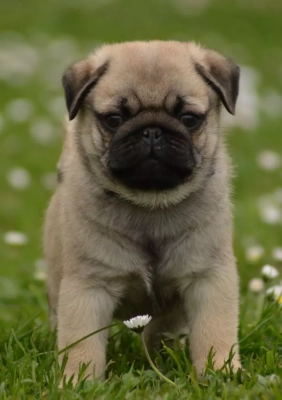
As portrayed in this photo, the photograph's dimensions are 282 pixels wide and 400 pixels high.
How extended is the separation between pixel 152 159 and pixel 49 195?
12.4 feet

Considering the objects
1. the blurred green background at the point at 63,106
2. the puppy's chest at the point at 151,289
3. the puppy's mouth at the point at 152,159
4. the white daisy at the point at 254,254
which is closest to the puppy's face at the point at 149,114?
the puppy's mouth at the point at 152,159

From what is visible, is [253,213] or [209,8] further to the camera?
[209,8]

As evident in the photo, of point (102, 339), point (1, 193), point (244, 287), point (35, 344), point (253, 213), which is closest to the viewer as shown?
point (102, 339)

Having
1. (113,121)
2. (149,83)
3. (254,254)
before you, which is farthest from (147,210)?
(254,254)

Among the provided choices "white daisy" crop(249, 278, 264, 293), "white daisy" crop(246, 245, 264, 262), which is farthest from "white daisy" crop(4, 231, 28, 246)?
"white daisy" crop(249, 278, 264, 293)

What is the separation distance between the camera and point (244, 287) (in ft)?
18.0

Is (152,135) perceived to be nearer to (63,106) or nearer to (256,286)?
(256,286)

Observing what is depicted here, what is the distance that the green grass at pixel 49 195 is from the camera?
3.63m

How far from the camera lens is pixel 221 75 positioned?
4.36 metres

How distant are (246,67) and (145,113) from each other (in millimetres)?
8856

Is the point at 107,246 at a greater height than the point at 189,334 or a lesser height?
greater

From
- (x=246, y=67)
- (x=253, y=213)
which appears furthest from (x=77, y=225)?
(x=246, y=67)

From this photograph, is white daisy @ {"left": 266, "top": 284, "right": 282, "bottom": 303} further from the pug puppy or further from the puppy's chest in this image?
the puppy's chest

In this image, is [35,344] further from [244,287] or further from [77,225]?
[244,287]
